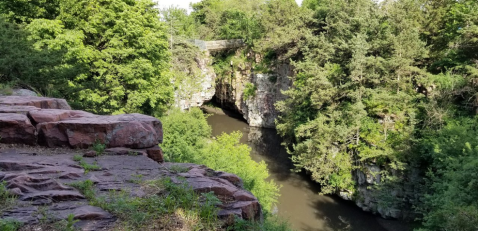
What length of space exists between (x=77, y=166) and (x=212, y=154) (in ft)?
35.1

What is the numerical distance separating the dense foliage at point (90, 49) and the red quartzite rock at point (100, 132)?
5166 mm

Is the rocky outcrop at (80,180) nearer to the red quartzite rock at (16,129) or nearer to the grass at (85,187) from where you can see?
the grass at (85,187)

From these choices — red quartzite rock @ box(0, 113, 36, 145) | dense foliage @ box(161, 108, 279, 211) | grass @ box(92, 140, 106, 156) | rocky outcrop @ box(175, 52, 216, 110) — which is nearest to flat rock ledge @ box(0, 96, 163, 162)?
red quartzite rock @ box(0, 113, 36, 145)

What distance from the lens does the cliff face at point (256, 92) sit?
28672mm

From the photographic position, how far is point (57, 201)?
3.86 meters

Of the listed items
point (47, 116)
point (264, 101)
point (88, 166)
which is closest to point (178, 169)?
point (88, 166)

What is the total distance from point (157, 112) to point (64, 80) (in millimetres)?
7362

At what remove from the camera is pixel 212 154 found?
51.4 ft

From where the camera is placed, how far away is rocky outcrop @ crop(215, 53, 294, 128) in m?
28.6

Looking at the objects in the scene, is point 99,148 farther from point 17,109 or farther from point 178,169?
point 17,109

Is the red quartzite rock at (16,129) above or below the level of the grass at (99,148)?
above

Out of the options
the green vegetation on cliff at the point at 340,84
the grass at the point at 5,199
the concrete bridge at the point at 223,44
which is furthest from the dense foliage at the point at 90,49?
the concrete bridge at the point at 223,44

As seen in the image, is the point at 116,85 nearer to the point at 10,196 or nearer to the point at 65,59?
the point at 65,59

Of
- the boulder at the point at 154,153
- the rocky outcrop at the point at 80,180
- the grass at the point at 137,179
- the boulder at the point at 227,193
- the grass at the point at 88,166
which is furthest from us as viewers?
the boulder at the point at 154,153
